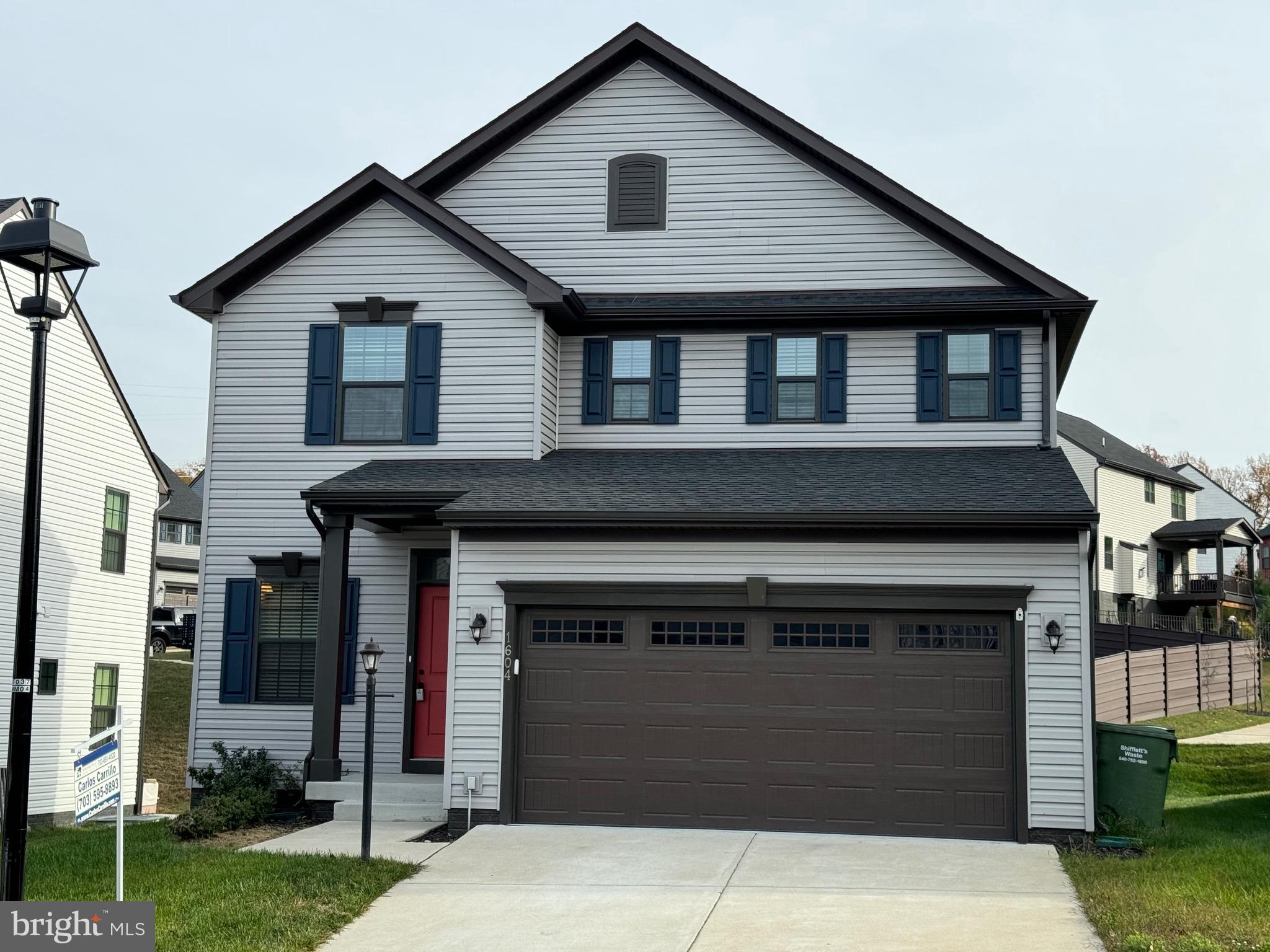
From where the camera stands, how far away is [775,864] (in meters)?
11.6

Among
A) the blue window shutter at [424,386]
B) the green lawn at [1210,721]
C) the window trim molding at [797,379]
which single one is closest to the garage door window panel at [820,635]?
the window trim molding at [797,379]

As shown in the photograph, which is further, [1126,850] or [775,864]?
[1126,850]

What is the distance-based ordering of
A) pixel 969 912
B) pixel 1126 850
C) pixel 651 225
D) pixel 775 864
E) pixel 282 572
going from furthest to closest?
pixel 651 225 → pixel 282 572 → pixel 1126 850 → pixel 775 864 → pixel 969 912

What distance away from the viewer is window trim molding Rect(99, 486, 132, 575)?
24391mm

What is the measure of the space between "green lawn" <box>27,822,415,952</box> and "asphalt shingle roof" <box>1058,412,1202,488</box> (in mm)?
34910

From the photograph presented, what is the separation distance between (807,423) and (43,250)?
9.74m

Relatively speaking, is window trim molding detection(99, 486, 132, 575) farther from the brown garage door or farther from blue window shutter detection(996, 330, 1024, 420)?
blue window shutter detection(996, 330, 1024, 420)

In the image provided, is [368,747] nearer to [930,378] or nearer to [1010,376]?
[930,378]

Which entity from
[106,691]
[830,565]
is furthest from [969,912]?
[106,691]

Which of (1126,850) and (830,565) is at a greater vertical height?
(830,565)

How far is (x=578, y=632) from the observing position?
14.0 m

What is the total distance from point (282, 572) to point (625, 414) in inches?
180

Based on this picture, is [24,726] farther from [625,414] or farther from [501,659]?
[625,414]

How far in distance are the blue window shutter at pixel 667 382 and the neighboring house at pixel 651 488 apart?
3cm
